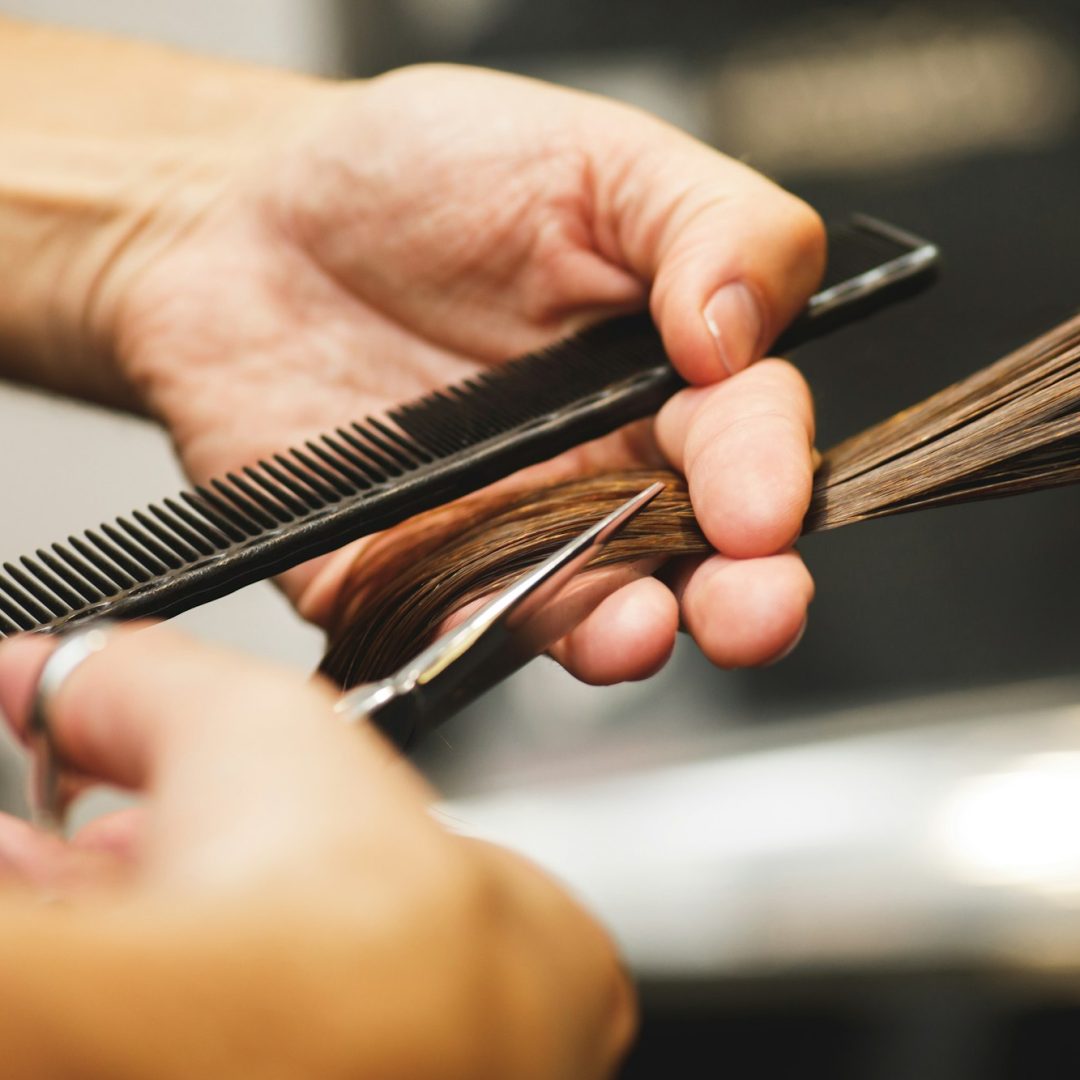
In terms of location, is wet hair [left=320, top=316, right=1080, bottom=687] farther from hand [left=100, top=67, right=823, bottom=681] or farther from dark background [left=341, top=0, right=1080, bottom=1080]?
dark background [left=341, top=0, right=1080, bottom=1080]

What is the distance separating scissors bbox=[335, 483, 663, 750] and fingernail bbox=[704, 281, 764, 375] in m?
0.14

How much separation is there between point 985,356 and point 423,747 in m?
0.77

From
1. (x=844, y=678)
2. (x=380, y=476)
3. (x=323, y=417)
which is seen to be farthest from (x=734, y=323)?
(x=844, y=678)

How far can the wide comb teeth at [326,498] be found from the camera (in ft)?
1.99

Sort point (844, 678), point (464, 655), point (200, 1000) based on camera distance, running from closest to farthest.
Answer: point (200, 1000) → point (464, 655) → point (844, 678)

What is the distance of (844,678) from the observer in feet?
3.43

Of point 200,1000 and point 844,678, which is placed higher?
Result: point 200,1000

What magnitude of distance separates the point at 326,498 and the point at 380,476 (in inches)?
1.5

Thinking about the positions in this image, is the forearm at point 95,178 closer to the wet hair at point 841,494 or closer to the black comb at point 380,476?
the black comb at point 380,476

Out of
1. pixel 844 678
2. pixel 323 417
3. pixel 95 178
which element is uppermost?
pixel 95 178

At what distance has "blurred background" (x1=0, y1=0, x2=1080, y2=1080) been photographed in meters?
0.86

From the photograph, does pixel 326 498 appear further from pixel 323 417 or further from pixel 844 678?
pixel 844 678

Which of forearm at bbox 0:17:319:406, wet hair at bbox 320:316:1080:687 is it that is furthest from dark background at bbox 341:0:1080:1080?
forearm at bbox 0:17:319:406

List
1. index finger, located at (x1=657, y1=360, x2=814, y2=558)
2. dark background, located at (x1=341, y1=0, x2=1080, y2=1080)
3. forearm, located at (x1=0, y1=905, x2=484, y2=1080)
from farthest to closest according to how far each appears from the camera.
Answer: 1. dark background, located at (x1=341, y1=0, x2=1080, y2=1080)
2. index finger, located at (x1=657, y1=360, x2=814, y2=558)
3. forearm, located at (x1=0, y1=905, x2=484, y2=1080)
